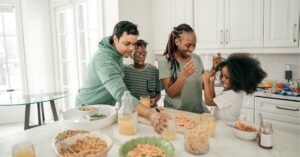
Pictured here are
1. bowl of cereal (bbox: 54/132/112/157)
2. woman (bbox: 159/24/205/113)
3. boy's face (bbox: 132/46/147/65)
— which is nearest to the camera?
bowl of cereal (bbox: 54/132/112/157)

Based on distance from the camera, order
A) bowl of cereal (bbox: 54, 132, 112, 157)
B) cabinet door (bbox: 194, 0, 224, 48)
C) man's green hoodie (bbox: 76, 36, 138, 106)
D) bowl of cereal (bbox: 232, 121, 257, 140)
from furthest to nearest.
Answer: cabinet door (bbox: 194, 0, 224, 48), man's green hoodie (bbox: 76, 36, 138, 106), bowl of cereal (bbox: 232, 121, 257, 140), bowl of cereal (bbox: 54, 132, 112, 157)

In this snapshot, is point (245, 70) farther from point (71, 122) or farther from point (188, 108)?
point (71, 122)

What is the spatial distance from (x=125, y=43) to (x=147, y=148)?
75cm

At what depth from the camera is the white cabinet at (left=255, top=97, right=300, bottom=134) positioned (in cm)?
231

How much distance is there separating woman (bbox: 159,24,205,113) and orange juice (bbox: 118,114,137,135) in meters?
0.47

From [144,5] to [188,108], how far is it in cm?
221

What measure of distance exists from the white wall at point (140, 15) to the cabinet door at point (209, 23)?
0.78m

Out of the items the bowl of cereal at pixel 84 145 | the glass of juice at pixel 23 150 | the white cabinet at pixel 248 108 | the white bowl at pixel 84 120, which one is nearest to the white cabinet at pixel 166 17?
the white cabinet at pixel 248 108

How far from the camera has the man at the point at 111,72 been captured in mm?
1373

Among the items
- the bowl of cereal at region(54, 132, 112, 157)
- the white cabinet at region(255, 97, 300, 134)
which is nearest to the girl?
the bowl of cereal at region(54, 132, 112, 157)

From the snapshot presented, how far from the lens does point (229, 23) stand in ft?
9.22

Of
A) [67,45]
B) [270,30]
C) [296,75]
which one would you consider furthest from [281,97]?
[67,45]

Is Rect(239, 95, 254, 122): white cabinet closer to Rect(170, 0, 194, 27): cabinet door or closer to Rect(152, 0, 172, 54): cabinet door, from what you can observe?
Rect(170, 0, 194, 27): cabinet door

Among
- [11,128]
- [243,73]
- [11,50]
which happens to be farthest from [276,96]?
[11,50]
